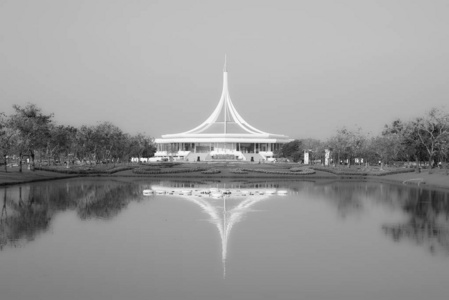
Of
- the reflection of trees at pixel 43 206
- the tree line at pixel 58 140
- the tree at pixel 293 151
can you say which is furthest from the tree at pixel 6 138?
the tree at pixel 293 151

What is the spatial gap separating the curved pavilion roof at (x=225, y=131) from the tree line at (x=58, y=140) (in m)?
19.9


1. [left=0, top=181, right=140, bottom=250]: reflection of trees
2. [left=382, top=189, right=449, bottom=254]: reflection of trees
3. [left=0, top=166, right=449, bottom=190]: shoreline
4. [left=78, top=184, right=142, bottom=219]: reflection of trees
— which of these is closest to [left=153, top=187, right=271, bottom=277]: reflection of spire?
[left=78, top=184, right=142, bottom=219]: reflection of trees

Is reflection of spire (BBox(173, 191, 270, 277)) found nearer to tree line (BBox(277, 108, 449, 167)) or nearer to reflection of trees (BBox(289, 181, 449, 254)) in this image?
reflection of trees (BBox(289, 181, 449, 254))

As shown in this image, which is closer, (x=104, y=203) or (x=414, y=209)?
(x=414, y=209)

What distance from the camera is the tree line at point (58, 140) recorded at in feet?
→ 140

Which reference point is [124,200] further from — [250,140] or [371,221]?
→ [250,140]

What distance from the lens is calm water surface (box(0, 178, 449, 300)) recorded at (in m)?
10.4

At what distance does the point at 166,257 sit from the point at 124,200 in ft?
45.1

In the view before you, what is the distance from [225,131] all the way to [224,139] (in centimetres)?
577

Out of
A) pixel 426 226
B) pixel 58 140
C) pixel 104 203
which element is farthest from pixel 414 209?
pixel 58 140

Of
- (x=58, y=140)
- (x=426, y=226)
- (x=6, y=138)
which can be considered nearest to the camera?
(x=426, y=226)

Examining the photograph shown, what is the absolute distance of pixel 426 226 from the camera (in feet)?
59.5

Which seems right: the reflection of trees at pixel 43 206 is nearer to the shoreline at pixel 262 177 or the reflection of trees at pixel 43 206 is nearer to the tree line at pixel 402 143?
the shoreline at pixel 262 177

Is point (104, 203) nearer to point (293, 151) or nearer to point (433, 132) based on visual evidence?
point (433, 132)
